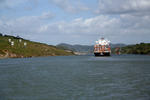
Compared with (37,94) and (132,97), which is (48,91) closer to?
(37,94)

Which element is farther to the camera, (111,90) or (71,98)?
(111,90)

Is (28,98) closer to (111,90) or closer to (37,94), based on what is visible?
(37,94)

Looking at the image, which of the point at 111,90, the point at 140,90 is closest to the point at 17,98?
the point at 111,90

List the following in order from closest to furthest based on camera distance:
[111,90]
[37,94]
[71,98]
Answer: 1. [71,98]
2. [37,94]
3. [111,90]

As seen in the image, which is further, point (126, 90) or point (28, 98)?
point (126, 90)

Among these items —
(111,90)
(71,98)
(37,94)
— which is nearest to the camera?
(71,98)

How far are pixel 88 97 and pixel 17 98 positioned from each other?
8914 mm

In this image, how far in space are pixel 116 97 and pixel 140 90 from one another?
237 inches

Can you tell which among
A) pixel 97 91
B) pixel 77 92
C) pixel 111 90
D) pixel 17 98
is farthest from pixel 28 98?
pixel 111 90

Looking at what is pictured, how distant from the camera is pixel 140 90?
32.9 metres

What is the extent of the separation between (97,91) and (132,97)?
5.55 m

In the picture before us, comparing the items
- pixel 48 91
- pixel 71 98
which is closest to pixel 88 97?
pixel 71 98

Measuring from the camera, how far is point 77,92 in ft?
104

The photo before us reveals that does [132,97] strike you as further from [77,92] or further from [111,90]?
[77,92]
